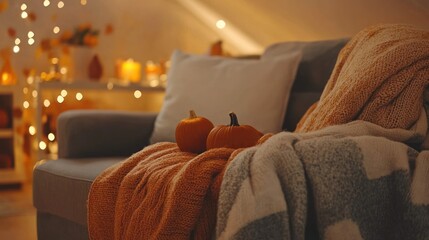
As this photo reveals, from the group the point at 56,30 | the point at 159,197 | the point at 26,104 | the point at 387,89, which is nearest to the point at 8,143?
the point at 26,104

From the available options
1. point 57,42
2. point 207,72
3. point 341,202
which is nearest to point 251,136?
point 341,202

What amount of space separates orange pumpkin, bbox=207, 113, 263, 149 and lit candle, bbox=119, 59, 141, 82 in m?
2.45

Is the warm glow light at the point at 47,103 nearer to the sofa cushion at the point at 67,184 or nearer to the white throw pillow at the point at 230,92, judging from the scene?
the white throw pillow at the point at 230,92

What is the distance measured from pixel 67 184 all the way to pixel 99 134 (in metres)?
0.37

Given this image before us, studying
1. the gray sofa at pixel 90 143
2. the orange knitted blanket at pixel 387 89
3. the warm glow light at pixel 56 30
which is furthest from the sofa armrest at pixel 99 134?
the warm glow light at pixel 56 30

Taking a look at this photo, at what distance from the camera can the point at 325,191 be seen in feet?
3.63

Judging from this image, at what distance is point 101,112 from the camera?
2.26 meters

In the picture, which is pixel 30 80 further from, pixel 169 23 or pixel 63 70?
pixel 169 23

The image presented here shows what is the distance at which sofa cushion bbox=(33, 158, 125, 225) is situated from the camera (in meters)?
1.79

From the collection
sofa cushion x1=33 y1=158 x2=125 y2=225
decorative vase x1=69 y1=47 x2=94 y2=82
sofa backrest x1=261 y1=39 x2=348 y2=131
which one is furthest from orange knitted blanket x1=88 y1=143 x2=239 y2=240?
decorative vase x1=69 y1=47 x2=94 y2=82

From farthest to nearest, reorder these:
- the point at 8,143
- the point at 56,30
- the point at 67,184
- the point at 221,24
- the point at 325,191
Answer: the point at 56,30 → the point at 221,24 → the point at 8,143 → the point at 67,184 → the point at 325,191

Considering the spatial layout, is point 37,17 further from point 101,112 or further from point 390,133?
point 390,133

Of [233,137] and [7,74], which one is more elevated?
[233,137]

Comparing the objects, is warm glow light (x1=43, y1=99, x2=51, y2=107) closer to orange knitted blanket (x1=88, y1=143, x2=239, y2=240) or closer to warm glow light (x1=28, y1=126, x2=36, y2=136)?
warm glow light (x1=28, y1=126, x2=36, y2=136)
